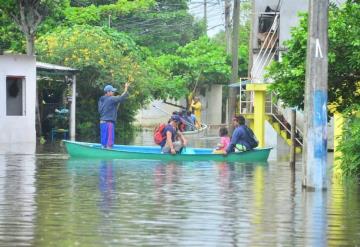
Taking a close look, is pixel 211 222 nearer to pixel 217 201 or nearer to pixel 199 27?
pixel 217 201

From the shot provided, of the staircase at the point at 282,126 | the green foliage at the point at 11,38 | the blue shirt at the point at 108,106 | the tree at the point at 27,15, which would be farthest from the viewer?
the green foliage at the point at 11,38

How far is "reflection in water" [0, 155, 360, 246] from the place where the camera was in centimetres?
1148

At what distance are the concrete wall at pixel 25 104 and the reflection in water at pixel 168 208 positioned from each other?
1249 cm

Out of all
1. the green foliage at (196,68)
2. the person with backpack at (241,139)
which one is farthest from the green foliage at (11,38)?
the person with backpack at (241,139)

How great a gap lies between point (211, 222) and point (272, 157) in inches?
703

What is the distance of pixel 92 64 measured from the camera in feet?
136

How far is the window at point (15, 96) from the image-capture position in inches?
1400

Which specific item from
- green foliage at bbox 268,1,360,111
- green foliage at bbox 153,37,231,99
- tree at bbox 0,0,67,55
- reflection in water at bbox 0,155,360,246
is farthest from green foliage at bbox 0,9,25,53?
green foliage at bbox 268,1,360,111

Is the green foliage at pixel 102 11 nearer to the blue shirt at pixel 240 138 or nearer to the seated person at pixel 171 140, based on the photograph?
the seated person at pixel 171 140

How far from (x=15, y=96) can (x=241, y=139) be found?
1201cm

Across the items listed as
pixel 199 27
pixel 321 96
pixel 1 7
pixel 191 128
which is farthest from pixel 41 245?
pixel 199 27

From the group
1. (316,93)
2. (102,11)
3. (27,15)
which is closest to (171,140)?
(316,93)

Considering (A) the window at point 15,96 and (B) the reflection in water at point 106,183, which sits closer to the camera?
(B) the reflection in water at point 106,183

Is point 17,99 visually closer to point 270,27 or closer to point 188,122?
point 270,27
